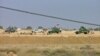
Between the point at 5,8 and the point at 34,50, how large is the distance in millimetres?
32453

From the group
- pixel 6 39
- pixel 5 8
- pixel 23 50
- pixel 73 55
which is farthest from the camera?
pixel 6 39

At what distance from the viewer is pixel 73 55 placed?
1325 inches

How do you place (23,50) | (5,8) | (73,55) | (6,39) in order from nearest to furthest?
(5,8)
(73,55)
(23,50)
(6,39)

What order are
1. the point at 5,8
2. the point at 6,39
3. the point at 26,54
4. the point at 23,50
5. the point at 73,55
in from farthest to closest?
1. the point at 6,39
2. the point at 23,50
3. the point at 26,54
4. the point at 73,55
5. the point at 5,8

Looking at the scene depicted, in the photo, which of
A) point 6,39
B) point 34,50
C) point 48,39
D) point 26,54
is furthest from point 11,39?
point 26,54

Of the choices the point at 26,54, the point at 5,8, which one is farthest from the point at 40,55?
the point at 5,8

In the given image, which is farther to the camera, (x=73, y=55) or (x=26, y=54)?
(x=26, y=54)

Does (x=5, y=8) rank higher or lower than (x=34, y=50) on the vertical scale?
higher

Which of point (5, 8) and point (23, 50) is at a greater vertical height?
point (5, 8)

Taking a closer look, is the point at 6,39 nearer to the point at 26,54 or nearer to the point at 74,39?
the point at 74,39

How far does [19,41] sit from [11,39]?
1275 mm

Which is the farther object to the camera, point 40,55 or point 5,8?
point 40,55

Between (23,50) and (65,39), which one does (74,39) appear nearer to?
(65,39)

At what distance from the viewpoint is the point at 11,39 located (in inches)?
2044
